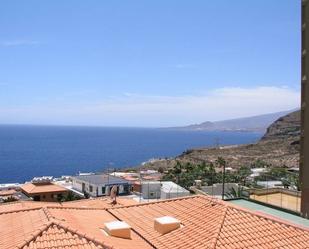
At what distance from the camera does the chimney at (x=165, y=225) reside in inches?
562

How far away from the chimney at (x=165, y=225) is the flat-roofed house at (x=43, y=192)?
4069 cm

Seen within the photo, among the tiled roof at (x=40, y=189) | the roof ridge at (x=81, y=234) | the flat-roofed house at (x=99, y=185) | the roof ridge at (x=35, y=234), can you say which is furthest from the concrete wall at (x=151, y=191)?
the roof ridge at (x=35, y=234)

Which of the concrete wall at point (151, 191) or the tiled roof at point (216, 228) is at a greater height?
the tiled roof at point (216, 228)

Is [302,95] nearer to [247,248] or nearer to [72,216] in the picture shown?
[247,248]

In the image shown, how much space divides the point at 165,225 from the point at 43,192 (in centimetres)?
4228

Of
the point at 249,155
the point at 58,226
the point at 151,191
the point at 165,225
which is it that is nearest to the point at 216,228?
the point at 165,225

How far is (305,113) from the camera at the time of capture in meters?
20.8

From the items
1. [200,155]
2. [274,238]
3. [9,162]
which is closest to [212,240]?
[274,238]

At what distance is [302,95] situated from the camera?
2142 centimetres

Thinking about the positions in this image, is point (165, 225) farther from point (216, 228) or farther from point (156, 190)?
point (156, 190)

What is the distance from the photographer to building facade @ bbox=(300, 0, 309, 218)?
2056 cm

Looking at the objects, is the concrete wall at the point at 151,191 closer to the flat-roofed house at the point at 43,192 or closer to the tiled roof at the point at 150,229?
the flat-roofed house at the point at 43,192

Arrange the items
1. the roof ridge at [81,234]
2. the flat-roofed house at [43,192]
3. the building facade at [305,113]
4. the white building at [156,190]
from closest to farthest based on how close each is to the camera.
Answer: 1. the roof ridge at [81,234]
2. the building facade at [305,113]
3. the white building at [156,190]
4. the flat-roofed house at [43,192]

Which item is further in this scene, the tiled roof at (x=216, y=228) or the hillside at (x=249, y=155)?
the hillside at (x=249, y=155)
